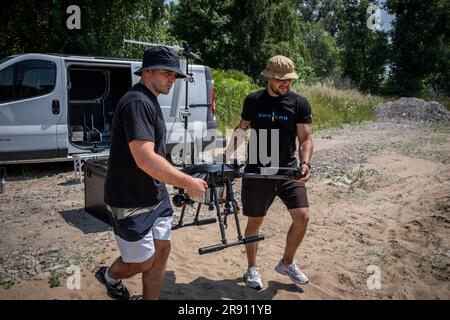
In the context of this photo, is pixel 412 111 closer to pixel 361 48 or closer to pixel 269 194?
pixel 361 48

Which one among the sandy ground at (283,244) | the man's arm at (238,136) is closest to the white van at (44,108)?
the sandy ground at (283,244)

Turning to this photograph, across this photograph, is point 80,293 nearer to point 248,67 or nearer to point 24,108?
point 24,108

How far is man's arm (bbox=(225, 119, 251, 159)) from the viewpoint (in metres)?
4.24

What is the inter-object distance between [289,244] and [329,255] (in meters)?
1.05

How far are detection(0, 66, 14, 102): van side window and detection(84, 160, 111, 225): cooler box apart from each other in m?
3.16

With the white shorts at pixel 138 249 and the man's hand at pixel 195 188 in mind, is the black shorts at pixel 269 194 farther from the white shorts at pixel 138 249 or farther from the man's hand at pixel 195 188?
the man's hand at pixel 195 188

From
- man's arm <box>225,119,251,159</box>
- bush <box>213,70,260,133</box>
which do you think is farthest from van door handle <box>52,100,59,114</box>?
bush <box>213,70,260,133</box>

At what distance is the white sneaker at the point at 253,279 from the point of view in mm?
4090

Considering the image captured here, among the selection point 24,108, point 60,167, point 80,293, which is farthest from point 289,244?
point 60,167

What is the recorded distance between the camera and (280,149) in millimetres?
4066

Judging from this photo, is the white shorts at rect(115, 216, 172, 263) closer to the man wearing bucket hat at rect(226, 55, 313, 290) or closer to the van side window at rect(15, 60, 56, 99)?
the man wearing bucket hat at rect(226, 55, 313, 290)

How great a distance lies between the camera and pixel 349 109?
20594 millimetres

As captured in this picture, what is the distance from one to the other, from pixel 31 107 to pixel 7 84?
0.56 meters

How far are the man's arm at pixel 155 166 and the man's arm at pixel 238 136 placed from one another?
1.50m
